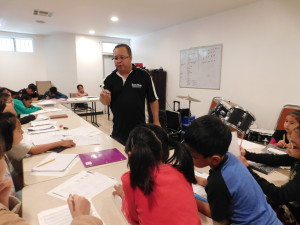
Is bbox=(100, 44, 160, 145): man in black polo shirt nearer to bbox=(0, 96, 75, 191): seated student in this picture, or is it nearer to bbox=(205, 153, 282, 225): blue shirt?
bbox=(0, 96, 75, 191): seated student

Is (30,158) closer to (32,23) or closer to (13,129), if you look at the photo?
(13,129)

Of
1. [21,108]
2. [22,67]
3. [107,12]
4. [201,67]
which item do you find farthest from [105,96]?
[22,67]

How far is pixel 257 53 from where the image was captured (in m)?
3.54

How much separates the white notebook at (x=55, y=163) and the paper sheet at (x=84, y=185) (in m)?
0.18

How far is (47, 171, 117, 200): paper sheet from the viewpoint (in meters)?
1.09

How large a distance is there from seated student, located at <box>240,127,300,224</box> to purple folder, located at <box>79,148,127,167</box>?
0.94m

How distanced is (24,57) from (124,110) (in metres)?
6.46

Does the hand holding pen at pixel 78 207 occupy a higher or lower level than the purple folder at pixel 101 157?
higher

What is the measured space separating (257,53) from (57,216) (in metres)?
3.81

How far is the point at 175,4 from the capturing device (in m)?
3.63

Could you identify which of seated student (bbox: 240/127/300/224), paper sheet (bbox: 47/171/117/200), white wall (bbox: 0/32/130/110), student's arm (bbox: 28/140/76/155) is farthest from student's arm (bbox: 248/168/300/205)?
white wall (bbox: 0/32/130/110)

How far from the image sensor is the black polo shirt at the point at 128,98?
6.53 ft

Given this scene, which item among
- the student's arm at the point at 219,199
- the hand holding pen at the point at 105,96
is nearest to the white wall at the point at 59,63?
the hand holding pen at the point at 105,96

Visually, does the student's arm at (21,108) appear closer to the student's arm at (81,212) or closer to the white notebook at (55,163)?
the white notebook at (55,163)
